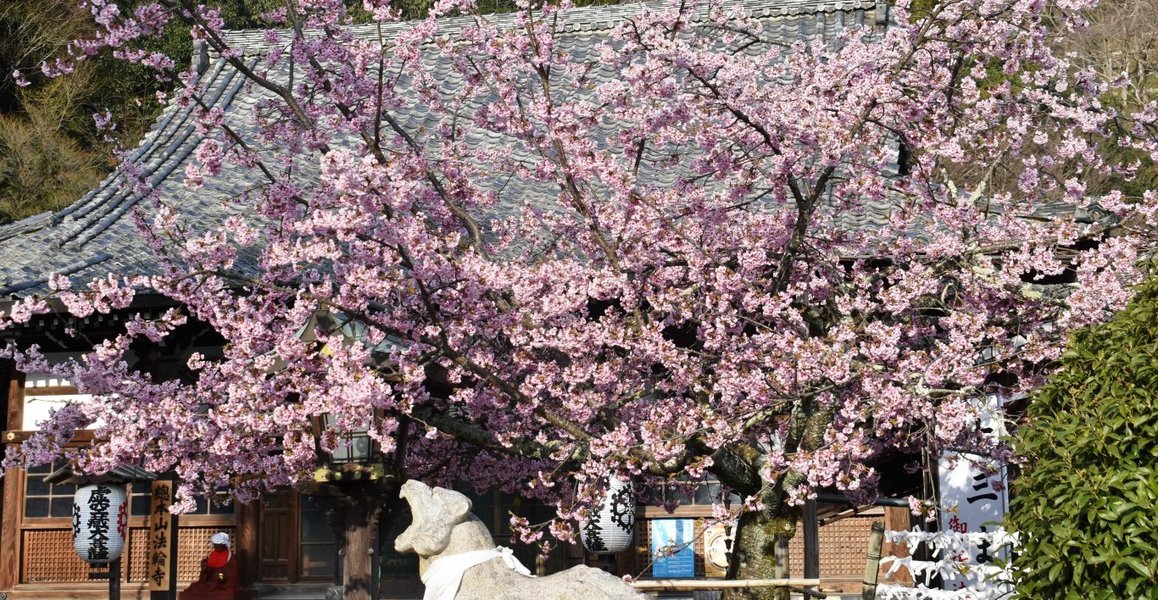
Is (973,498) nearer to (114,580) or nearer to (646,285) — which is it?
(646,285)

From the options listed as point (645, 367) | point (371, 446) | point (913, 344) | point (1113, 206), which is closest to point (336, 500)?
point (371, 446)

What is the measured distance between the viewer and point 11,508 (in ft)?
43.5

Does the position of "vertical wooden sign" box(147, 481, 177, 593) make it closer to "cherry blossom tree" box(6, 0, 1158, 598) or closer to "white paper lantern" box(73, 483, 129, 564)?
"white paper lantern" box(73, 483, 129, 564)

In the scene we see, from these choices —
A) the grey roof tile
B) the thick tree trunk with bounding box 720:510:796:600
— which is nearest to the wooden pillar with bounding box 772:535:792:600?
the thick tree trunk with bounding box 720:510:796:600

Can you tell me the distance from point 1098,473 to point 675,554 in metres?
7.94

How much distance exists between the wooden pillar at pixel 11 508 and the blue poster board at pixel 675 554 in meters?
6.52

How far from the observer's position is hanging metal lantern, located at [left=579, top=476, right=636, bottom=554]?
35.9ft

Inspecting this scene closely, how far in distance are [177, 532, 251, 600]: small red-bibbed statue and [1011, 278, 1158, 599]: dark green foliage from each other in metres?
9.12

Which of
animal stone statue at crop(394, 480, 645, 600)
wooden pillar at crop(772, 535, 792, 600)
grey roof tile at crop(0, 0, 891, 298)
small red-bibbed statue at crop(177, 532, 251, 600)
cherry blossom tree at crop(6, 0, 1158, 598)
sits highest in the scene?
grey roof tile at crop(0, 0, 891, 298)

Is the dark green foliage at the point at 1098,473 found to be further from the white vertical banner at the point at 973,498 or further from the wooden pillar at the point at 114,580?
the wooden pillar at the point at 114,580

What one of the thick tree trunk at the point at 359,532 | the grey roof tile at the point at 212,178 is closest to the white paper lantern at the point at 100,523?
the grey roof tile at the point at 212,178

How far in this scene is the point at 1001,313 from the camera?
8.83 meters

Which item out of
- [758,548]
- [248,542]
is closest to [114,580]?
[248,542]

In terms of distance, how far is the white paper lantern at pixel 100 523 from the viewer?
37.4ft
